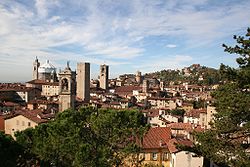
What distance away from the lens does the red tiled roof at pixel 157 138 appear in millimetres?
30938

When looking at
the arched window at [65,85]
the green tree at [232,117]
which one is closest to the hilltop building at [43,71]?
the arched window at [65,85]

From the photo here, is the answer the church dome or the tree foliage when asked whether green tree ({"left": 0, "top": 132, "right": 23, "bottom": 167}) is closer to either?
the tree foliage

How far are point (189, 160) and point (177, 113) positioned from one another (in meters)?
46.7

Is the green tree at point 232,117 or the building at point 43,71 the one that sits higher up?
the building at point 43,71

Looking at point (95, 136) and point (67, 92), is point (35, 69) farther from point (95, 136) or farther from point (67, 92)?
point (95, 136)

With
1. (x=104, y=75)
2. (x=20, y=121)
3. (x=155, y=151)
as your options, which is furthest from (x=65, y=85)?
(x=104, y=75)

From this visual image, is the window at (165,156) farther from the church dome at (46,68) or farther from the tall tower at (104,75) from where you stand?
the church dome at (46,68)

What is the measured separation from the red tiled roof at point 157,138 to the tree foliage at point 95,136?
465 inches

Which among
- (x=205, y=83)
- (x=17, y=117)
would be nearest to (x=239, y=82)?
(x=17, y=117)

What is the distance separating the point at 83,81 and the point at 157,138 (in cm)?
5754

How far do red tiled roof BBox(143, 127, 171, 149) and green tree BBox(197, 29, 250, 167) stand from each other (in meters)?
14.5

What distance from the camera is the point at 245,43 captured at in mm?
15695

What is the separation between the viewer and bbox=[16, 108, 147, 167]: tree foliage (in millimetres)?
17500

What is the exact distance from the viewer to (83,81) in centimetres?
8775
